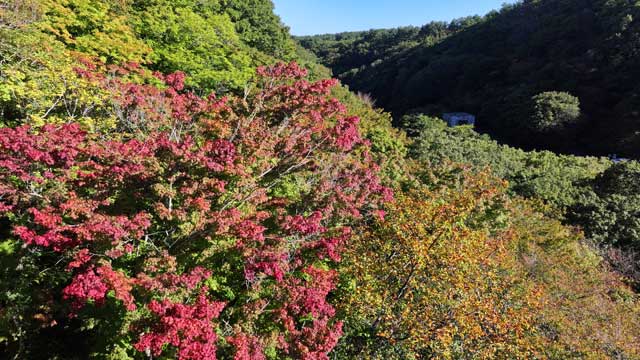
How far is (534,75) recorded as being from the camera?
61312mm

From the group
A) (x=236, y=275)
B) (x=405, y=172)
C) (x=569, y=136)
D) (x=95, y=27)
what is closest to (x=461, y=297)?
(x=236, y=275)

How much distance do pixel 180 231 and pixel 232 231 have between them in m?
0.90

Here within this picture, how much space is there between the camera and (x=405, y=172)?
15672 mm

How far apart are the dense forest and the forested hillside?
35959 mm

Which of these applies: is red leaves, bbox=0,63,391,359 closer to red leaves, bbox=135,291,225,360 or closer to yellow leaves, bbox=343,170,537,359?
red leaves, bbox=135,291,225,360

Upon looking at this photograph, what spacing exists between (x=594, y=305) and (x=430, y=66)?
70998 mm

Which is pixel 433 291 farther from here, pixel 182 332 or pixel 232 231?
pixel 182 332

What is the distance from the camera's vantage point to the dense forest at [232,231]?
249 inches

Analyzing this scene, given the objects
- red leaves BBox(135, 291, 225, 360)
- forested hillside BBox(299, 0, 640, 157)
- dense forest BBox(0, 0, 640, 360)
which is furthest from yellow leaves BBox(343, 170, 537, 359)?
forested hillside BBox(299, 0, 640, 157)

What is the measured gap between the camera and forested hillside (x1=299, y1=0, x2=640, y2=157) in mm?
50438

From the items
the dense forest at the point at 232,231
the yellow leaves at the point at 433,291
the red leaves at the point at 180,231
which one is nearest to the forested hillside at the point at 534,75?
the dense forest at the point at 232,231

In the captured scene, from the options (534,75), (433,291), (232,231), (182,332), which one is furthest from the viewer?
(534,75)

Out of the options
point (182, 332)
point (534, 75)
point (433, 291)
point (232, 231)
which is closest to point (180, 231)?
point (232, 231)

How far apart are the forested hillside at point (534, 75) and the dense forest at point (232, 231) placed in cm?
3596
